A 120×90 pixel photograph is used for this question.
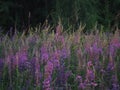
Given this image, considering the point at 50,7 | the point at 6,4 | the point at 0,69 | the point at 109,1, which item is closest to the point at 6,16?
the point at 6,4

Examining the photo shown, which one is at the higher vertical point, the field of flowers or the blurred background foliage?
the blurred background foliage

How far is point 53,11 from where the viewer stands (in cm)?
1162

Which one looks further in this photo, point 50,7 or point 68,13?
point 50,7

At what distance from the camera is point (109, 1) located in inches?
514

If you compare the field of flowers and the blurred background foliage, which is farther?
the blurred background foliage

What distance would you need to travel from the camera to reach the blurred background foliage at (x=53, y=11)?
434 inches

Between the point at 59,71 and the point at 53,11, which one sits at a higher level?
the point at 53,11

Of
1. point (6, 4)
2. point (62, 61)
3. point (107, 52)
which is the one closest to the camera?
point (62, 61)

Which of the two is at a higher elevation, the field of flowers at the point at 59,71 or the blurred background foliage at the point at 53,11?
the blurred background foliage at the point at 53,11

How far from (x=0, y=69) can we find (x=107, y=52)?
145 cm

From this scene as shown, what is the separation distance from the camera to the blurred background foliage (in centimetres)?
1102

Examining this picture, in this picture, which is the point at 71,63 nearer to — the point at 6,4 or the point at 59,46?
the point at 59,46

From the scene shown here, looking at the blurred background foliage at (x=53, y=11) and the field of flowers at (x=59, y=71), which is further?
the blurred background foliage at (x=53, y=11)

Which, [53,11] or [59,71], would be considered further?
[53,11]
